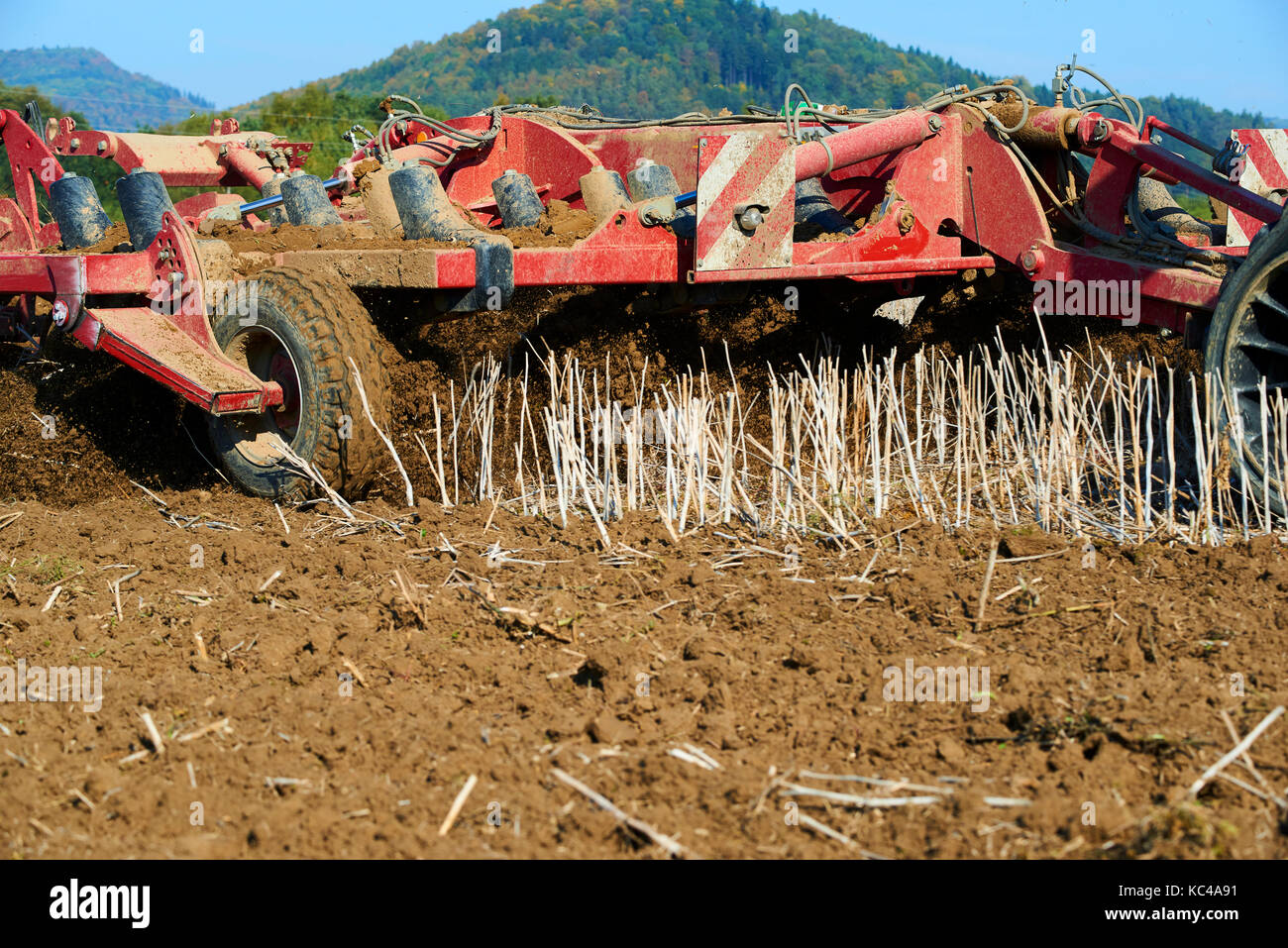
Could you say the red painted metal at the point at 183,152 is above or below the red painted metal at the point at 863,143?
above

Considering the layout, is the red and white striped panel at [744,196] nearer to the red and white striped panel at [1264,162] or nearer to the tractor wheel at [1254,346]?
the tractor wheel at [1254,346]

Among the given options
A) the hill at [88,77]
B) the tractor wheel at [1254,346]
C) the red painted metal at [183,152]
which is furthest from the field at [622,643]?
the hill at [88,77]

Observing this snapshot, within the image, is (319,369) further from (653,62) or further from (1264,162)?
(653,62)

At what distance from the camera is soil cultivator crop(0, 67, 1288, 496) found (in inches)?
171

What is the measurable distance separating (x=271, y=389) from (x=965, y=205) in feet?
9.62

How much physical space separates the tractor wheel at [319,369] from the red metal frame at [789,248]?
6.0 inches

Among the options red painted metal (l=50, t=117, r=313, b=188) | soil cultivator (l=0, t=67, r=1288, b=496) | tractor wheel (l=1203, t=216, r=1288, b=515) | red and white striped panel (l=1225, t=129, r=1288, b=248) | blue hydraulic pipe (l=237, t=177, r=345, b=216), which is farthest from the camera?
red painted metal (l=50, t=117, r=313, b=188)

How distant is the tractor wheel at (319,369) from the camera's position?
438cm

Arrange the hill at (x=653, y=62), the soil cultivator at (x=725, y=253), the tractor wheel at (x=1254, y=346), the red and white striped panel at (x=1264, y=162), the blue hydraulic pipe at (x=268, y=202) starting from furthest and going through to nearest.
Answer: the hill at (x=653, y=62)
the blue hydraulic pipe at (x=268, y=202)
the red and white striped panel at (x=1264, y=162)
the soil cultivator at (x=725, y=253)
the tractor wheel at (x=1254, y=346)

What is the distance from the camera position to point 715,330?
219 inches

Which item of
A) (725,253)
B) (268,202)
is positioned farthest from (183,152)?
(725,253)

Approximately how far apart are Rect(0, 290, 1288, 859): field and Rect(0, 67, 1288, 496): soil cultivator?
0.33 metres

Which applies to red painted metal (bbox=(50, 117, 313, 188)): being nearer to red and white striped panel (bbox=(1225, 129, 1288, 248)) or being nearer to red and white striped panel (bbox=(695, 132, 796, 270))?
red and white striped panel (bbox=(695, 132, 796, 270))

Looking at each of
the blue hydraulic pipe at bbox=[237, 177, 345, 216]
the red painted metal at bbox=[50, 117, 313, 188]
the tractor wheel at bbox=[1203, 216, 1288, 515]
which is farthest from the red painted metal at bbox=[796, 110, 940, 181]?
the red painted metal at bbox=[50, 117, 313, 188]
